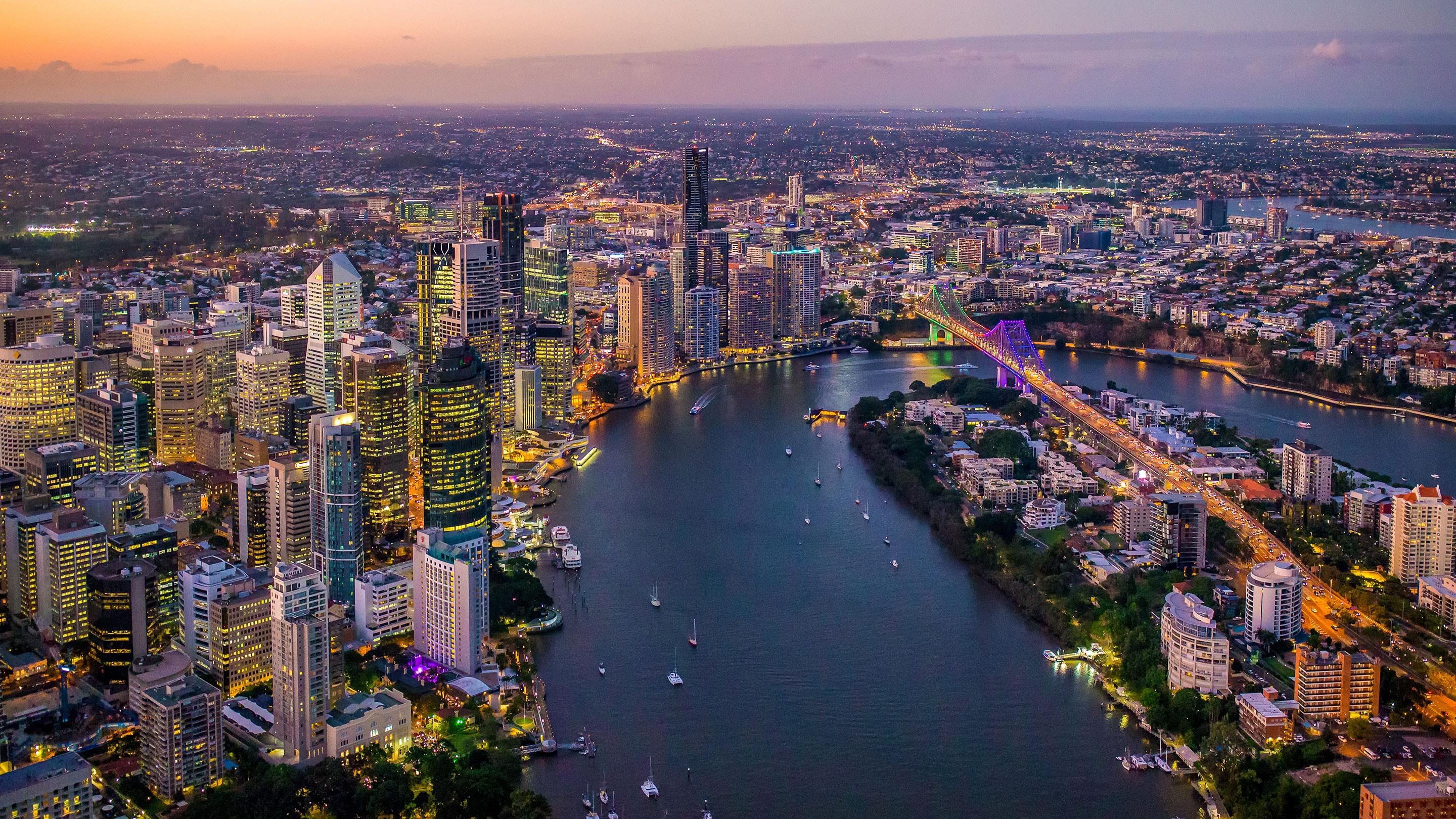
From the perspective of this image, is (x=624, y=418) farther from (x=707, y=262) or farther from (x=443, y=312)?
(x=707, y=262)

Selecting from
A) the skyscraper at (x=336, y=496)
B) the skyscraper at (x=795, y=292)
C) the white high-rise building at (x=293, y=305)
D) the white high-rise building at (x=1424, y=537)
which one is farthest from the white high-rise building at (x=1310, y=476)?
the white high-rise building at (x=293, y=305)

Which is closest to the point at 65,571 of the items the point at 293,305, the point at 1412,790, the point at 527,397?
the point at 527,397

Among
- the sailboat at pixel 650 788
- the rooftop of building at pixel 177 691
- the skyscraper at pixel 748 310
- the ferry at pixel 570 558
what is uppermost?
the skyscraper at pixel 748 310

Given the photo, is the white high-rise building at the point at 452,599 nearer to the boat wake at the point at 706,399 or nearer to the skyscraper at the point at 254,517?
the skyscraper at the point at 254,517

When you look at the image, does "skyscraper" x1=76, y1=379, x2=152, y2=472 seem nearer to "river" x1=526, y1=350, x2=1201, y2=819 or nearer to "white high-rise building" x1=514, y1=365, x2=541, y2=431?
"white high-rise building" x1=514, y1=365, x2=541, y2=431

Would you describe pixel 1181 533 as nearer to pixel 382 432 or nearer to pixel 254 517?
pixel 382 432

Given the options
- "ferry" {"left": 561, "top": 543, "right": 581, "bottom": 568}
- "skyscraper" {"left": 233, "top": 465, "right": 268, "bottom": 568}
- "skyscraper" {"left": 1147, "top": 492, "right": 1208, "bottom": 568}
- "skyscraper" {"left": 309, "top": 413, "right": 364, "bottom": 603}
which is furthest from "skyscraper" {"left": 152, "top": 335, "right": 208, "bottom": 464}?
"skyscraper" {"left": 1147, "top": 492, "right": 1208, "bottom": 568}

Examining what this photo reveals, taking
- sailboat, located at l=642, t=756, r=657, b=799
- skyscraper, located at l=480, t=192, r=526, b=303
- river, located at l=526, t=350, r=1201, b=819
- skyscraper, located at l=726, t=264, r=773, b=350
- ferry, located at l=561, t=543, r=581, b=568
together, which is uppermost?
skyscraper, located at l=480, t=192, r=526, b=303
